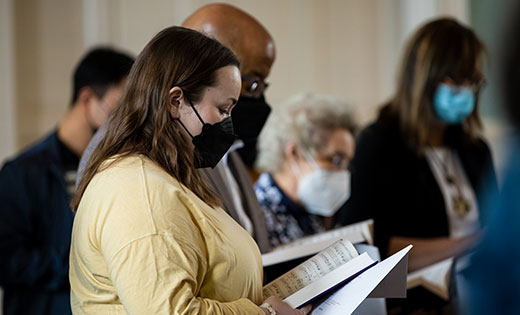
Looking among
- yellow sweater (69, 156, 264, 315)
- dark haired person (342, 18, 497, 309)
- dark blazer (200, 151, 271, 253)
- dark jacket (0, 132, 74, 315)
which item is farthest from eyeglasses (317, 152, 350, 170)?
yellow sweater (69, 156, 264, 315)

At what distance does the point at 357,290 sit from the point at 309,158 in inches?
65.2

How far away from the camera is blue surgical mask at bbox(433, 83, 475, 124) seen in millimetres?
2467

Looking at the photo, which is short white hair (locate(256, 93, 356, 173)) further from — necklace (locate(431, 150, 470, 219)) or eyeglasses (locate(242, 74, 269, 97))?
eyeglasses (locate(242, 74, 269, 97))

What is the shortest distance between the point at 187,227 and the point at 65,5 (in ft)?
11.3

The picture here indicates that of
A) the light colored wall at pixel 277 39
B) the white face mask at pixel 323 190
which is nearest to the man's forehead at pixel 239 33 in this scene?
the white face mask at pixel 323 190

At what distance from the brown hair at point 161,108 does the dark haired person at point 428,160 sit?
3.88ft

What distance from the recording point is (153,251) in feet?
3.71

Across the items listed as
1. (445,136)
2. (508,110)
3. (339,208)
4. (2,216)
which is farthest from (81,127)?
(508,110)

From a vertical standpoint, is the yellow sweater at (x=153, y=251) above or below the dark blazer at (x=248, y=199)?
above

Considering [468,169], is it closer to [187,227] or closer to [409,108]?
[409,108]

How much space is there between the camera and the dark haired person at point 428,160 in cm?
237

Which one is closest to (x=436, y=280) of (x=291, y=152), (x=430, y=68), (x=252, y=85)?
(x=252, y=85)

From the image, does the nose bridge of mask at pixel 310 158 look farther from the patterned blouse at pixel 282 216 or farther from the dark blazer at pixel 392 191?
the dark blazer at pixel 392 191

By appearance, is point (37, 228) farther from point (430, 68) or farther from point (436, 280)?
point (430, 68)
